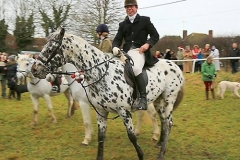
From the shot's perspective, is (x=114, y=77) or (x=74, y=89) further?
(x=74, y=89)

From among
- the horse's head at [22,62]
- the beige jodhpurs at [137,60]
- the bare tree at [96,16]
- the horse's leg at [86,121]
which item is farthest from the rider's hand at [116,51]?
the bare tree at [96,16]

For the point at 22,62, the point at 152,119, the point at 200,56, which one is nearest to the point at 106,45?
the point at 152,119

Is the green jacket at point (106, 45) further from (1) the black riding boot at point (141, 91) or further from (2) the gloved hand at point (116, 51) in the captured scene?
(1) the black riding boot at point (141, 91)

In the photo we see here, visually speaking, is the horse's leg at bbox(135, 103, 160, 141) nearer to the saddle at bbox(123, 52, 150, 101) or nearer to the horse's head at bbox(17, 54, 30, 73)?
the saddle at bbox(123, 52, 150, 101)

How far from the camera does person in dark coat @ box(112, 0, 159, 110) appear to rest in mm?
5730

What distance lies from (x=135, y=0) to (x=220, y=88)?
28.3ft

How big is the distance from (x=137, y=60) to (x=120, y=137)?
2.71m

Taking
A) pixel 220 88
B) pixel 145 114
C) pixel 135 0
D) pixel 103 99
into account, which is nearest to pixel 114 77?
pixel 103 99

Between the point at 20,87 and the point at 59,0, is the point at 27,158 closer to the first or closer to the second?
the point at 20,87

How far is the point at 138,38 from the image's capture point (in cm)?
614

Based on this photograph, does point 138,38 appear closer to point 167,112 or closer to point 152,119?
point 167,112

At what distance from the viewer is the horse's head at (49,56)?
5285mm

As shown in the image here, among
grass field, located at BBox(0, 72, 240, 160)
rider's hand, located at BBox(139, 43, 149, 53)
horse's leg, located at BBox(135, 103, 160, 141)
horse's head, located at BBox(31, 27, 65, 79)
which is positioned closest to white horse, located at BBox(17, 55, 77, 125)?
grass field, located at BBox(0, 72, 240, 160)

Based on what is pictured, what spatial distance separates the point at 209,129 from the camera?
8.53m
